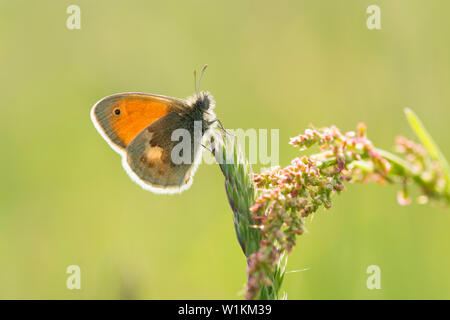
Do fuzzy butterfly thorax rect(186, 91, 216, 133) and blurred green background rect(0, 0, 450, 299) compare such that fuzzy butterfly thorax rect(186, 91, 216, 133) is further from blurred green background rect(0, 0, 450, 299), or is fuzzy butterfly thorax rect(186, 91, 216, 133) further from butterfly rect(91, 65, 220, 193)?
blurred green background rect(0, 0, 450, 299)

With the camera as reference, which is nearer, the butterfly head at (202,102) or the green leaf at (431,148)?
the green leaf at (431,148)

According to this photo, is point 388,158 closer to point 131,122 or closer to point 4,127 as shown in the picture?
point 131,122

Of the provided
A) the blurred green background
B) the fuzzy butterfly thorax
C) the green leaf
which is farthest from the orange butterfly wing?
the green leaf

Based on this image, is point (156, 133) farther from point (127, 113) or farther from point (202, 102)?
point (202, 102)

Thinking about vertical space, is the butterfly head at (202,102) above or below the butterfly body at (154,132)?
above

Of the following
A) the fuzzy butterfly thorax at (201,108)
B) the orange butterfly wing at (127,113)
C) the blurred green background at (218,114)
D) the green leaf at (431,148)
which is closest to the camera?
the green leaf at (431,148)

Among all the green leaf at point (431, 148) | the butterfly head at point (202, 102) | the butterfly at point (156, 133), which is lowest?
the green leaf at point (431, 148)

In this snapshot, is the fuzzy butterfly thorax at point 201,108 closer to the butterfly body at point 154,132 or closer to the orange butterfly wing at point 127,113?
the butterfly body at point 154,132

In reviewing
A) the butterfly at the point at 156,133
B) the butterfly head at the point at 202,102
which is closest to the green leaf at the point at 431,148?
the butterfly at the point at 156,133
